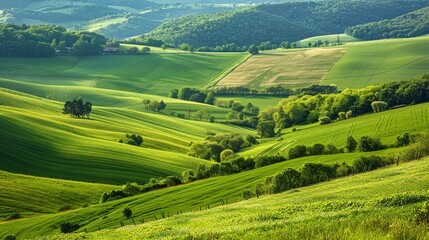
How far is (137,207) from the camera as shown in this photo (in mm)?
67250

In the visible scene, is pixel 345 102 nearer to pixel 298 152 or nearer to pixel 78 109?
pixel 298 152

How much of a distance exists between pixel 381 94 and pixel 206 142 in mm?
43652

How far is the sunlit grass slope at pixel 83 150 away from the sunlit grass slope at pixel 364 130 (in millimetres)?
16807

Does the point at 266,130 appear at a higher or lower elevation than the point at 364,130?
lower

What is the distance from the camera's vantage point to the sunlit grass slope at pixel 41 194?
73.9 metres

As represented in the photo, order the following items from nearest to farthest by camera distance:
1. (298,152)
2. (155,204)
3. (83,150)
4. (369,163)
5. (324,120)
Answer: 1. (369,163)
2. (155,204)
3. (298,152)
4. (83,150)
5. (324,120)

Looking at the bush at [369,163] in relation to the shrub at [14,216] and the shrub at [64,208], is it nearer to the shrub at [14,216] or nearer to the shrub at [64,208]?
the shrub at [64,208]

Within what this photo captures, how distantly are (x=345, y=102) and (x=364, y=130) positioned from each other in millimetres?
36383

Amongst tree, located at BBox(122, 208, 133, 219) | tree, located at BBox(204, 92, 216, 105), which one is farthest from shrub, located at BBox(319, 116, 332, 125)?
tree, located at BBox(122, 208, 133, 219)

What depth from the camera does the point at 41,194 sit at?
78.8 meters

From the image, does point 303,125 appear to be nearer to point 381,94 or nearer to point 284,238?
point 381,94

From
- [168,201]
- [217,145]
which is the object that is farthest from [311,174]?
[217,145]

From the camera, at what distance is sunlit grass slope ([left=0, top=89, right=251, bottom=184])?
9369 cm

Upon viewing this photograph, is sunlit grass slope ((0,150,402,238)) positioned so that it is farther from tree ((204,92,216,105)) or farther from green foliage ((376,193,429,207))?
tree ((204,92,216,105))
